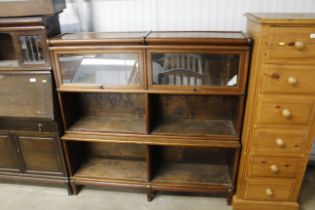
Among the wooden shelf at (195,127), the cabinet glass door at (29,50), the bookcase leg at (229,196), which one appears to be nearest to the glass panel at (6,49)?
the cabinet glass door at (29,50)

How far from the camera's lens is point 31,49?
1658mm

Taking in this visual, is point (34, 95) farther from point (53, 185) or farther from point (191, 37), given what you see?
point (191, 37)

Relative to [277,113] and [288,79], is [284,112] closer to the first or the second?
[277,113]

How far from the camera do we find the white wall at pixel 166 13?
177cm

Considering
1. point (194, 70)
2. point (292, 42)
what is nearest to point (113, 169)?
point (194, 70)

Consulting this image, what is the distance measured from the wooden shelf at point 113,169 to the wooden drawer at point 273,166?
0.82m

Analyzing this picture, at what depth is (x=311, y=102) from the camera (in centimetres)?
144

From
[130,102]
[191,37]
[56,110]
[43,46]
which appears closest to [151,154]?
[130,102]

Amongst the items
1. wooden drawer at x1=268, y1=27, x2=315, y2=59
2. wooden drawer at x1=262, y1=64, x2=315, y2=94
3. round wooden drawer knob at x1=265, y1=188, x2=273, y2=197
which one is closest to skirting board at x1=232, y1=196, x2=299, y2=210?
round wooden drawer knob at x1=265, y1=188, x2=273, y2=197

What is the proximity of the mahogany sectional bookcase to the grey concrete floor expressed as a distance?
11 cm

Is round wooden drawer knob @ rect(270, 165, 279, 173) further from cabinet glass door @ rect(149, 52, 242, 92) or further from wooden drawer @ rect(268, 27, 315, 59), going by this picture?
wooden drawer @ rect(268, 27, 315, 59)

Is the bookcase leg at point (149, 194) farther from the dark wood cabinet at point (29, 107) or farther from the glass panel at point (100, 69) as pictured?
the glass panel at point (100, 69)

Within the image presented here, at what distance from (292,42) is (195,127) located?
2.78 feet

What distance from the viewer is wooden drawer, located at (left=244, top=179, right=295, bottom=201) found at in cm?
170
